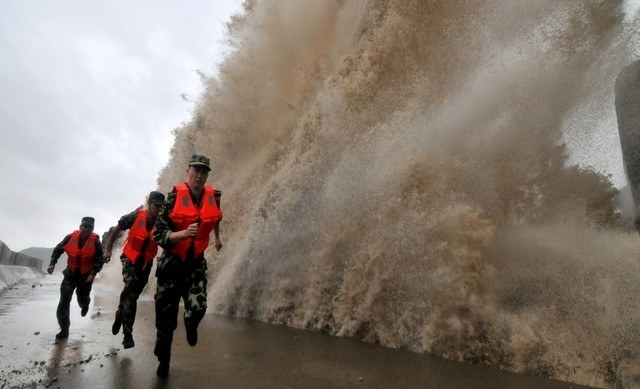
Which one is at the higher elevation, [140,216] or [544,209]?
[544,209]

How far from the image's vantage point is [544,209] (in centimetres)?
588

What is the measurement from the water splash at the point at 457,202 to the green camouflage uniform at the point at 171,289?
108 inches

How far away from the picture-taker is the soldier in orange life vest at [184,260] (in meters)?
3.45

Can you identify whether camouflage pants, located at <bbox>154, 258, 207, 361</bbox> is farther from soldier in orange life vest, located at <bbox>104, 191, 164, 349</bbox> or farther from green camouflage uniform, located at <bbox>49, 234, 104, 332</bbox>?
green camouflage uniform, located at <bbox>49, 234, 104, 332</bbox>

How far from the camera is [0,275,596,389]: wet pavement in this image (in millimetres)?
3326

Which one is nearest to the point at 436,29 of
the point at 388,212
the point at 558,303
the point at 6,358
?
the point at 388,212

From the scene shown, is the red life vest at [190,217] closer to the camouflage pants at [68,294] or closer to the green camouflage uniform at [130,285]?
the green camouflage uniform at [130,285]

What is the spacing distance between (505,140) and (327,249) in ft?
10.5

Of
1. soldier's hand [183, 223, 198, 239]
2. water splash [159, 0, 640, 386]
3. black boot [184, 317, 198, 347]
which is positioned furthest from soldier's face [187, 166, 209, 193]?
water splash [159, 0, 640, 386]

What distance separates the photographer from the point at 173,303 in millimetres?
3543

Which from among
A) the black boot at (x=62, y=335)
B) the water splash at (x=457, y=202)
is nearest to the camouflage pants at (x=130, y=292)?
the black boot at (x=62, y=335)

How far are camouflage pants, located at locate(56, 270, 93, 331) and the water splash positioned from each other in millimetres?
2730

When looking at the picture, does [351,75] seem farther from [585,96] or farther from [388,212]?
[585,96]

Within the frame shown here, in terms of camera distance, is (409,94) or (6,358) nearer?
(6,358)
